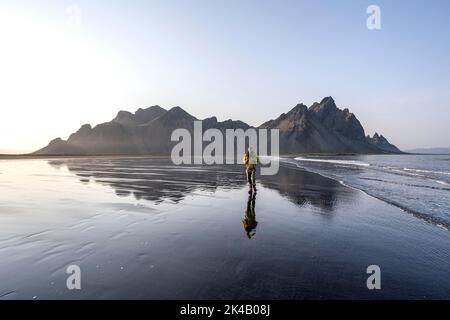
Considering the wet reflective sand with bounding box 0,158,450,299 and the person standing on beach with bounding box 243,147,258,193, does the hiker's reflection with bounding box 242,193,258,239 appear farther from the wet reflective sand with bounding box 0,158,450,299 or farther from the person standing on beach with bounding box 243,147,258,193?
the person standing on beach with bounding box 243,147,258,193

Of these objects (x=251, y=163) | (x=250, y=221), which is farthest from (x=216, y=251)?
(x=251, y=163)

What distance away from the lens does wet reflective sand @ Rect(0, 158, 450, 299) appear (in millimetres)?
4320

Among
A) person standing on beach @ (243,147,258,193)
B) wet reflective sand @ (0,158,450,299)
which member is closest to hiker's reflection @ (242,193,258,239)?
wet reflective sand @ (0,158,450,299)

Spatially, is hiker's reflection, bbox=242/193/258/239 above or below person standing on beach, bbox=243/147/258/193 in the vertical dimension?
below

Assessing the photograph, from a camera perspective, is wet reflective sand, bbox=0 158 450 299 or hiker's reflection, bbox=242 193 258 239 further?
hiker's reflection, bbox=242 193 258 239

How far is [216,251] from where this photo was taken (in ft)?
19.9

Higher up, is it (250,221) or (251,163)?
(251,163)

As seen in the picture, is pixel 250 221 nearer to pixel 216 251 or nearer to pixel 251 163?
pixel 216 251

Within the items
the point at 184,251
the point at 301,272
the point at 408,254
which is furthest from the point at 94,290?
the point at 408,254

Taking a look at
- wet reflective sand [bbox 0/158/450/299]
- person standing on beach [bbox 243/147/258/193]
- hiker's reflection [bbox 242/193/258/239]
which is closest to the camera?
wet reflective sand [bbox 0/158/450/299]
